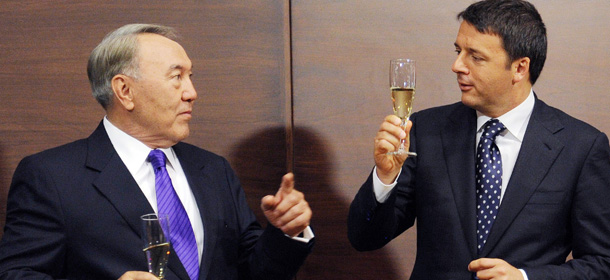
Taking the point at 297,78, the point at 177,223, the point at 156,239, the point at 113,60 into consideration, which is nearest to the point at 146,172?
the point at 177,223

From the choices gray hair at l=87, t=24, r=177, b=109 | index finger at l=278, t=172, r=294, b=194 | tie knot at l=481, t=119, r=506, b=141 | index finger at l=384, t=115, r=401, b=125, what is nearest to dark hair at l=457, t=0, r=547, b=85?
tie knot at l=481, t=119, r=506, b=141

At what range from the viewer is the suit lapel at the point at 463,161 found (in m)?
2.37

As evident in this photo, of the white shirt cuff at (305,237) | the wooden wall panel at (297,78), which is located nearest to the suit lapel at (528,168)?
the white shirt cuff at (305,237)

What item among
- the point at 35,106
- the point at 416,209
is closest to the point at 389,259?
the point at 416,209

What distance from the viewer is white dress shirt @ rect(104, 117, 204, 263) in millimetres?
2293

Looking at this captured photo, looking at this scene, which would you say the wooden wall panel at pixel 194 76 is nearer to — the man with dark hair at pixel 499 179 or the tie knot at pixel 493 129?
the man with dark hair at pixel 499 179

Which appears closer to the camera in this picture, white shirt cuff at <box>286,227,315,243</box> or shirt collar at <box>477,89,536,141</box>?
white shirt cuff at <box>286,227,315,243</box>

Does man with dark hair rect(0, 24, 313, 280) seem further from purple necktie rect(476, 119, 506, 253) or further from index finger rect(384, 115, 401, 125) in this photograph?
purple necktie rect(476, 119, 506, 253)

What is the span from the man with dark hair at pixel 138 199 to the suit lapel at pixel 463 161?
52 cm

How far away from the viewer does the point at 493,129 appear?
7.99 feet

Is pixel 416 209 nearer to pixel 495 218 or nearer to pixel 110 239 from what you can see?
pixel 495 218

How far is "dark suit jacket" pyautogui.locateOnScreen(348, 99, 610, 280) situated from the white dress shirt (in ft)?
1.69

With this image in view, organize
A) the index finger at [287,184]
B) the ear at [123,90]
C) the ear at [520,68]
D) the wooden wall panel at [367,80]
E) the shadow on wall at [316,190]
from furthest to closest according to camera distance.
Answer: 1. the shadow on wall at [316,190]
2. the wooden wall panel at [367,80]
3. the ear at [520,68]
4. the ear at [123,90]
5. the index finger at [287,184]

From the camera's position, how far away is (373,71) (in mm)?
3129
